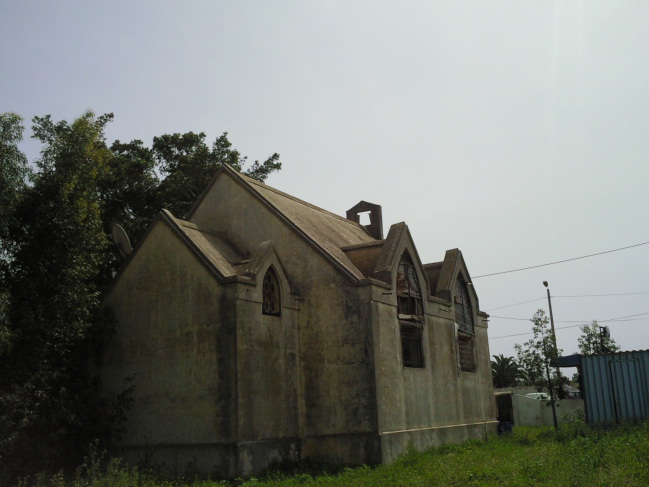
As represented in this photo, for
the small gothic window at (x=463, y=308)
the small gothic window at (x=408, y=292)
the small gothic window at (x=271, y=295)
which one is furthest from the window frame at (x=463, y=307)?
the small gothic window at (x=271, y=295)

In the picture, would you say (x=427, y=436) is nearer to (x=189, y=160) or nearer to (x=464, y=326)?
(x=464, y=326)

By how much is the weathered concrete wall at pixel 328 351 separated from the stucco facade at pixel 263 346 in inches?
1.3

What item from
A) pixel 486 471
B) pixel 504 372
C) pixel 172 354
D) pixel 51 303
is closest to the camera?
pixel 486 471

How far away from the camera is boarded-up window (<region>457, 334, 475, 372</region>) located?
25.2 m

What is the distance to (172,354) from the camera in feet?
58.9

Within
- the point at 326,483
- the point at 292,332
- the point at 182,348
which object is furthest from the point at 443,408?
the point at 182,348

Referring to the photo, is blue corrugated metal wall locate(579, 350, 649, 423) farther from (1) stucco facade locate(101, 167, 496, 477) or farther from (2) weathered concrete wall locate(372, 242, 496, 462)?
(1) stucco facade locate(101, 167, 496, 477)

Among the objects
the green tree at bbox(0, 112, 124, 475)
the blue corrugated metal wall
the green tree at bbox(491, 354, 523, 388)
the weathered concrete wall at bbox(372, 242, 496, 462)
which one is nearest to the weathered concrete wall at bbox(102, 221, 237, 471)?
the green tree at bbox(0, 112, 124, 475)

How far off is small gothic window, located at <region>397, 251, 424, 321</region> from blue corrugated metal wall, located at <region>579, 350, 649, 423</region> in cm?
621

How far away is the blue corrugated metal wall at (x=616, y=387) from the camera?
21484mm

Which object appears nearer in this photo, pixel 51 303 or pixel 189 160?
pixel 51 303

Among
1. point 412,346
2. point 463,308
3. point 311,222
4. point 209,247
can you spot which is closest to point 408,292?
point 412,346

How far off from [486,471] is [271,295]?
7438mm

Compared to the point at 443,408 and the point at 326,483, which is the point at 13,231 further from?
the point at 443,408
